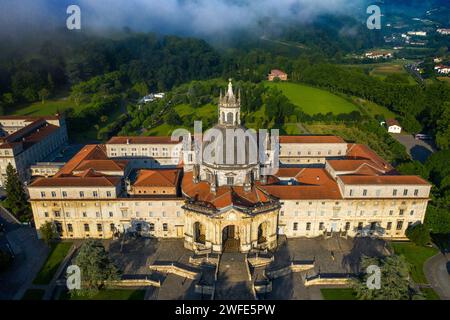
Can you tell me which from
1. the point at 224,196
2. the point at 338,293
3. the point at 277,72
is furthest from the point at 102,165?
the point at 277,72

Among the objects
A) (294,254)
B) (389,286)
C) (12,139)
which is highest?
(12,139)

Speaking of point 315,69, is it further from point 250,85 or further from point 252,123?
point 252,123

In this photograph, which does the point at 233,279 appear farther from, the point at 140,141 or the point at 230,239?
the point at 140,141

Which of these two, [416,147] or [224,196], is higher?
[224,196]

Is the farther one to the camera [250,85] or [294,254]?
[250,85]

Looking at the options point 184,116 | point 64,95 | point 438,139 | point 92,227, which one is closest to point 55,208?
point 92,227

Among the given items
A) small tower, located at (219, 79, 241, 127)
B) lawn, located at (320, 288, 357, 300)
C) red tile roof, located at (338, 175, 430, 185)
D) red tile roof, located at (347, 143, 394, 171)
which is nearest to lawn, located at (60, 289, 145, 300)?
lawn, located at (320, 288, 357, 300)

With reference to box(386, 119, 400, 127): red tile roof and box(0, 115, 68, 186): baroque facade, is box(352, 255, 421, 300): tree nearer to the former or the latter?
box(0, 115, 68, 186): baroque facade
